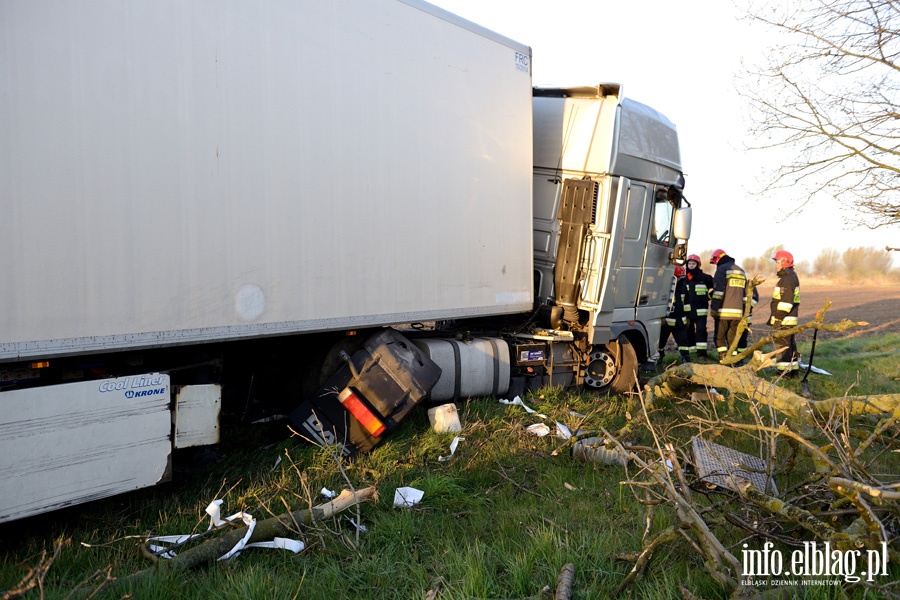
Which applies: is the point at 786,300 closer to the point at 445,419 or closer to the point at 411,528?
the point at 445,419

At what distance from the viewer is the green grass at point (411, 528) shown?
2.94m

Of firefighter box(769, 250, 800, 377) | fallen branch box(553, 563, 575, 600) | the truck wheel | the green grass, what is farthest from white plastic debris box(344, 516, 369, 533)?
firefighter box(769, 250, 800, 377)

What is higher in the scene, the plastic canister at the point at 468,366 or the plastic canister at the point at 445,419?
the plastic canister at the point at 468,366

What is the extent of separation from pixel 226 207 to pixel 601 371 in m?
4.97

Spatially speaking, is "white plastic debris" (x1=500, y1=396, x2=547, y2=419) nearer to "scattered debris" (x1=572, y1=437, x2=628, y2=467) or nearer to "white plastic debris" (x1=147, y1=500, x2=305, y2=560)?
"scattered debris" (x1=572, y1=437, x2=628, y2=467)

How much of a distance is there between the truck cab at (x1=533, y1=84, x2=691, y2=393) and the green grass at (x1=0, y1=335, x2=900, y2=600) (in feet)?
6.12

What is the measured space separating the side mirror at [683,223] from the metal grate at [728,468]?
3.62m

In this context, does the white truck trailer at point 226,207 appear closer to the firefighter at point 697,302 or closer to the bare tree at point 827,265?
the firefighter at point 697,302

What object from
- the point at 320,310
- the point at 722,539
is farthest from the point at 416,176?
the point at 722,539

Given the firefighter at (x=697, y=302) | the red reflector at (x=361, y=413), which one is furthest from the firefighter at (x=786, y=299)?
the red reflector at (x=361, y=413)

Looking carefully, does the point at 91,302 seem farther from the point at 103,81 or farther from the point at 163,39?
Result: the point at 163,39

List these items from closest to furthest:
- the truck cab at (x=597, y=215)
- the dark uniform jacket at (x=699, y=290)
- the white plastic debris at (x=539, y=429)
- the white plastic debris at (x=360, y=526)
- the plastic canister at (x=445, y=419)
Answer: the white plastic debris at (x=360, y=526)
the plastic canister at (x=445, y=419)
the white plastic debris at (x=539, y=429)
the truck cab at (x=597, y=215)
the dark uniform jacket at (x=699, y=290)

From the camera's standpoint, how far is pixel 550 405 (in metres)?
6.45

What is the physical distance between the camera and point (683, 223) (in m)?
7.77
